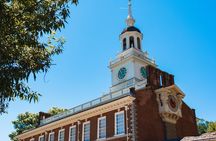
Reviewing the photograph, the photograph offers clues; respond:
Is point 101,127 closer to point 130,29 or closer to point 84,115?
point 84,115

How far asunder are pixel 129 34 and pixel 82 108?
15701 millimetres

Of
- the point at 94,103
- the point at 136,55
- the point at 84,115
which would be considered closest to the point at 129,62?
the point at 136,55

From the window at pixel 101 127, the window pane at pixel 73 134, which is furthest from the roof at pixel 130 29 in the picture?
the window at pixel 101 127

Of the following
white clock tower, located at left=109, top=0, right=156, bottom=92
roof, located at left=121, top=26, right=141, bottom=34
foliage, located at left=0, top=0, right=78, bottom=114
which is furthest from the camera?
roof, located at left=121, top=26, right=141, bottom=34

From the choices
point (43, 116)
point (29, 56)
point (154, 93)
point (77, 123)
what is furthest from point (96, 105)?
point (29, 56)

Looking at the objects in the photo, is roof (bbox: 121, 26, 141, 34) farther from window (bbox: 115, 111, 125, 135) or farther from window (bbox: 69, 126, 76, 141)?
window (bbox: 115, 111, 125, 135)

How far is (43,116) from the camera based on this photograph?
43.0m

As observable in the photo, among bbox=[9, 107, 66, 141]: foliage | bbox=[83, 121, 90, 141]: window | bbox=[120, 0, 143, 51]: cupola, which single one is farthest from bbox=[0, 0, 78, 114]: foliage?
bbox=[9, 107, 66, 141]: foliage

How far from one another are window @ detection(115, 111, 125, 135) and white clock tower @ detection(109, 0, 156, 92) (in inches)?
473

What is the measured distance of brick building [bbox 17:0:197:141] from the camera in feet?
88.8

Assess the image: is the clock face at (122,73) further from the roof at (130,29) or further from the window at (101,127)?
the window at (101,127)

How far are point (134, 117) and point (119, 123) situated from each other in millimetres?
1863

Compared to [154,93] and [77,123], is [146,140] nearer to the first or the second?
[154,93]

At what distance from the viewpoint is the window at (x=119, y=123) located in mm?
27156
